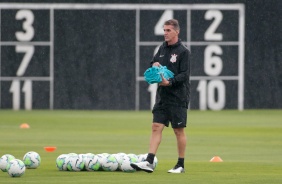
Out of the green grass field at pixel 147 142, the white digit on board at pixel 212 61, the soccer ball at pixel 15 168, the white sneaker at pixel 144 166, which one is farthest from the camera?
the white digit on board at pixel 212 61

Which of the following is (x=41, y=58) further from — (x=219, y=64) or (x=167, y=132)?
(x=167, y=132)

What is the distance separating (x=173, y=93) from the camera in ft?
45.4

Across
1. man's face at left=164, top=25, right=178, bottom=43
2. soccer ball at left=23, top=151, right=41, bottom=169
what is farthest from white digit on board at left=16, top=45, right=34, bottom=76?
man's face at left=164, top=25, right=178, bottom=43

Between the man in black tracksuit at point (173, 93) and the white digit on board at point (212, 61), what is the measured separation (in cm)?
1937

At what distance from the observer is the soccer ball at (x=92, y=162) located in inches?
537

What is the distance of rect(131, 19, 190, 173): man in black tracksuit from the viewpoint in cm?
1369

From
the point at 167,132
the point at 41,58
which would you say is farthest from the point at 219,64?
the point at 167,132

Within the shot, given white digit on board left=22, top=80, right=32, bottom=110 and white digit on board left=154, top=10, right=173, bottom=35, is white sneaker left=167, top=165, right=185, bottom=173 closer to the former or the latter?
white digit on board left=154, top=10, right=173, bottom=35

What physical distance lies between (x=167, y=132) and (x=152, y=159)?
10.7 metres

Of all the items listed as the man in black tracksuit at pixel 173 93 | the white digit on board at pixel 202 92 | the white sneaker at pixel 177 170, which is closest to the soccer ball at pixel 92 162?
the man in black tracksuit at pixel 173 93

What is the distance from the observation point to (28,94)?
33.2 m

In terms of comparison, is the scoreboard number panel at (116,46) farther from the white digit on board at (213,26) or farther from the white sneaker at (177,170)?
the white sneaker at (177,170)

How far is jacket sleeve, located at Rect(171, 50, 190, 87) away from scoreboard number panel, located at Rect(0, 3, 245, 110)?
63.4 ft

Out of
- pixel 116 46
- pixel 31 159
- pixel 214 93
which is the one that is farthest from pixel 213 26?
pixel 31 159
